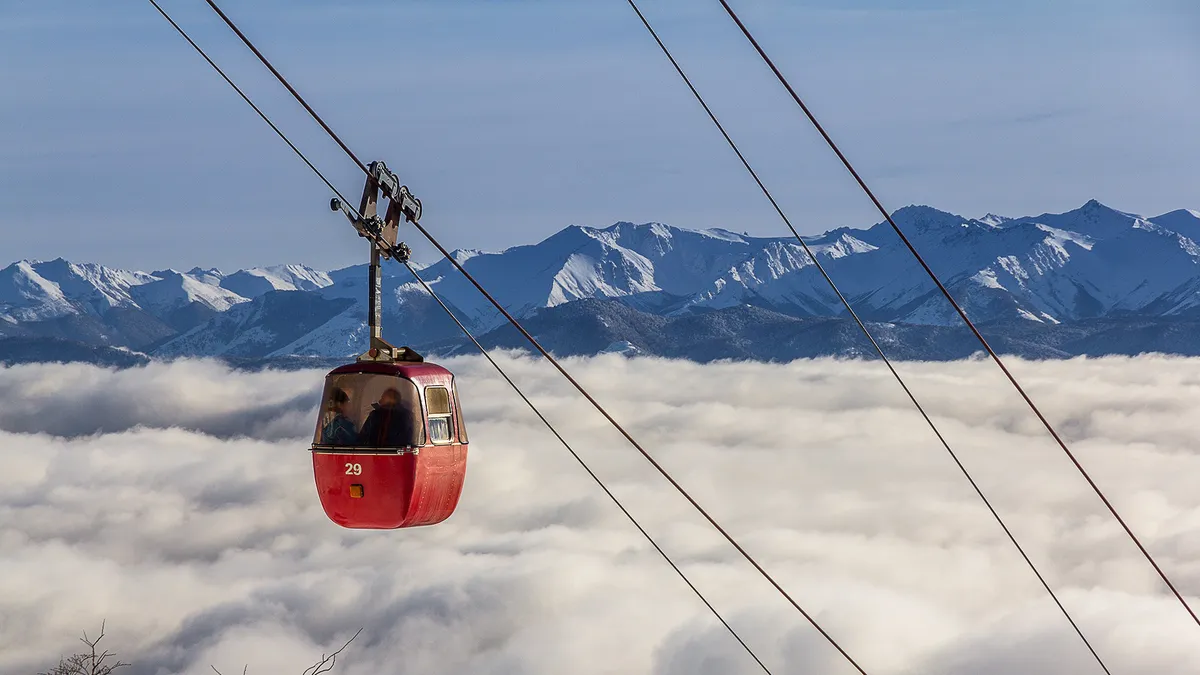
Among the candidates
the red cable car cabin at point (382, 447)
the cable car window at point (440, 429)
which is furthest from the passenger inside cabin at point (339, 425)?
the cable car window at point (440, 429)

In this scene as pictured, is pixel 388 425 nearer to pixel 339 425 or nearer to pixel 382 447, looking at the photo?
pixel 382 447

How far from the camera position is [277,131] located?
84.9 ft

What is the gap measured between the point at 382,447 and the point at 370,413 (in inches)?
35.7

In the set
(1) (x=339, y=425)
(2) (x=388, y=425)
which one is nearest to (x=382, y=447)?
(2) (x=388, y=425)

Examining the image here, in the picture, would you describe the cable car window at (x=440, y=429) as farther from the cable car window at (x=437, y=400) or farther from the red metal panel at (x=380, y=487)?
the red metal panel at (x=380, y=487)

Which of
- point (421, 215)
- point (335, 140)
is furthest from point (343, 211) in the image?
point (335, 140)

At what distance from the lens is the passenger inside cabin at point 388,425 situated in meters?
36.0

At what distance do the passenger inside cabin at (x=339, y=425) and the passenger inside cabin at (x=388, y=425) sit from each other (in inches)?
12.4

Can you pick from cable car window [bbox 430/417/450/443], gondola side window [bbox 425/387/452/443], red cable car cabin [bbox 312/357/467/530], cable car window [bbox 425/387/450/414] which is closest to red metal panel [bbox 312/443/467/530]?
red cable car cabin [bbox 312/357/467/530]

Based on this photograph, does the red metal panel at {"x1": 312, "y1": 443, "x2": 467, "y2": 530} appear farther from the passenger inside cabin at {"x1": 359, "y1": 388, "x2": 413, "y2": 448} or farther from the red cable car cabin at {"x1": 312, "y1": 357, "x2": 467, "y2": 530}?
the passenger inside cabin at {"x1": 359, "y1": 388, "x2": 413, "y2": 448}

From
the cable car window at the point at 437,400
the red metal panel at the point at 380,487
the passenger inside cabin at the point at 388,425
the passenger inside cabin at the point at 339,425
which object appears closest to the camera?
the red metal panel at the point at 380,487

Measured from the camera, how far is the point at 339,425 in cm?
3653

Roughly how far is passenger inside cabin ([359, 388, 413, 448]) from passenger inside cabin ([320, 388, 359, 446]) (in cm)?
32

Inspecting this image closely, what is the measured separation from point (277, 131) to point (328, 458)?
12.1 meters
